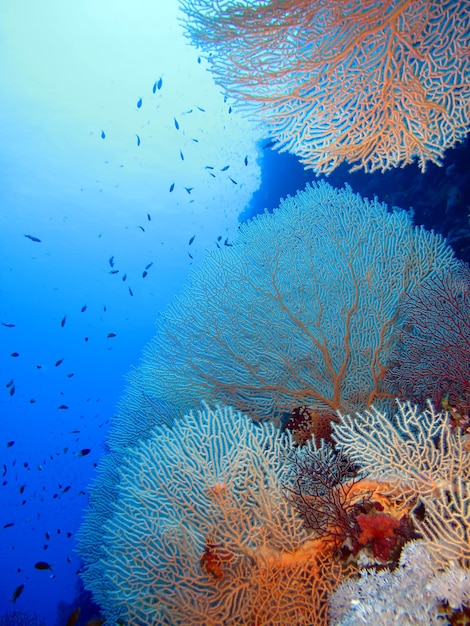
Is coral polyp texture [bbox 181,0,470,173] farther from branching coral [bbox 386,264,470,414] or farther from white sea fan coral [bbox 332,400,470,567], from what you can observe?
white sea fan coral [bbox 332,400,470,567]

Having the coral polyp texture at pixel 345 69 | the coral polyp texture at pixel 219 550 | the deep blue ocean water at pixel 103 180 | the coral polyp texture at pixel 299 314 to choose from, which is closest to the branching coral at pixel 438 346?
the coral polyp texture at pixel 299 314

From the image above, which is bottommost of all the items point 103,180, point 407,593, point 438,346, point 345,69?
point 407,593

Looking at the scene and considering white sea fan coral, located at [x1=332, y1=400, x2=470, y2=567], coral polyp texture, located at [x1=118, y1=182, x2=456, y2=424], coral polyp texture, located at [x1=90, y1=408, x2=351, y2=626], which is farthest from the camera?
coral polyp texture, located at [x1=118, y1=182, x2=456, y2=424]

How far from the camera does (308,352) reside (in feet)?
15.9

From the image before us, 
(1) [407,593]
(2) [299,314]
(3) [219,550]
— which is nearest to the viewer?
(1) [407,593]

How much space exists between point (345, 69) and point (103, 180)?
25293mm

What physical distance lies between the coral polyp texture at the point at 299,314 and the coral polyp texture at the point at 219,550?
180 centimetres

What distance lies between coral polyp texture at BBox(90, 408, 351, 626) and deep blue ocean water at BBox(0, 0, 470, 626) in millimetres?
4992

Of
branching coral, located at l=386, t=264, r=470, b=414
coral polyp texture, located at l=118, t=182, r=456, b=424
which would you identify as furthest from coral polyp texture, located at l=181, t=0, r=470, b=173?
coral polyp texture, located at l=118, t=182, r=456, b=424

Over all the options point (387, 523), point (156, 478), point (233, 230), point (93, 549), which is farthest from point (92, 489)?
point (233, 230)

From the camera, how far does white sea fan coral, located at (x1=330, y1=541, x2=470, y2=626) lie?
1.89 meters

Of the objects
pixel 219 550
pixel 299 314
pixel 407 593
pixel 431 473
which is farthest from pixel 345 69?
pixel 219 550

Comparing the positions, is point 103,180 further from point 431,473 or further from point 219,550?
point 431,473

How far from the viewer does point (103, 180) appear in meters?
25.2
